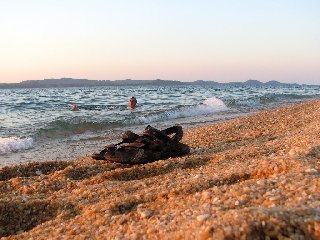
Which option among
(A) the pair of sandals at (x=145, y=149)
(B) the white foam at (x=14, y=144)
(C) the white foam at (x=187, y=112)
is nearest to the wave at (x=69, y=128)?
(B) the white foam at (x=14, y=144)

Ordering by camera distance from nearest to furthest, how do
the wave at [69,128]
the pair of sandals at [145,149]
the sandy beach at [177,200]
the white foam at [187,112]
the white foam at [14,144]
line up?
1. the sandy beach at [177,200]
2. the pair of sandals at [145,149]
3. the white foam at [14,144]
4. the wave at [69,128]
5. the white foam at [187,112]

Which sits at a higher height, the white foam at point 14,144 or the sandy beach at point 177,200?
the sandy beach at point 177,200

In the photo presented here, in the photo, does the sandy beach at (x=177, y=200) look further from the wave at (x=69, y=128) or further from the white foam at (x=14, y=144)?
the wave at (x=69, y=128)

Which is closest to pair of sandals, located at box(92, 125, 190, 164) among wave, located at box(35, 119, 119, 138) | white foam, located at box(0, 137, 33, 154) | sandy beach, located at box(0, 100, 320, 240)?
sandy beach, located at box(0, 100, 320, 240)

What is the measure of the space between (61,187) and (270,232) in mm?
3946

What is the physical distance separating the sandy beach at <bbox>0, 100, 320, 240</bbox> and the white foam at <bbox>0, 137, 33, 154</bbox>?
5184 mm

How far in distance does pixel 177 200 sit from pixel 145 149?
3.23 meters

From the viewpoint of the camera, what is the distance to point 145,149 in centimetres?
761

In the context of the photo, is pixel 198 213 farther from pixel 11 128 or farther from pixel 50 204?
pixel 11 128

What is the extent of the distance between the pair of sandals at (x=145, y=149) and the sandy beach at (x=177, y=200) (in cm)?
16

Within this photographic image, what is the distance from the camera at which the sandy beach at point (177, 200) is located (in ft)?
10.3

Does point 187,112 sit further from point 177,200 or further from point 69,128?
point 177,200

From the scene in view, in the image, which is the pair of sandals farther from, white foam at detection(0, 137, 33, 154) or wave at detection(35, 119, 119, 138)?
wave at detection(35, 119, 119, 138)

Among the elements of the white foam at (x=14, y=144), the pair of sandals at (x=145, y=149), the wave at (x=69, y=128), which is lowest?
the wave at (x=69, y=128)
